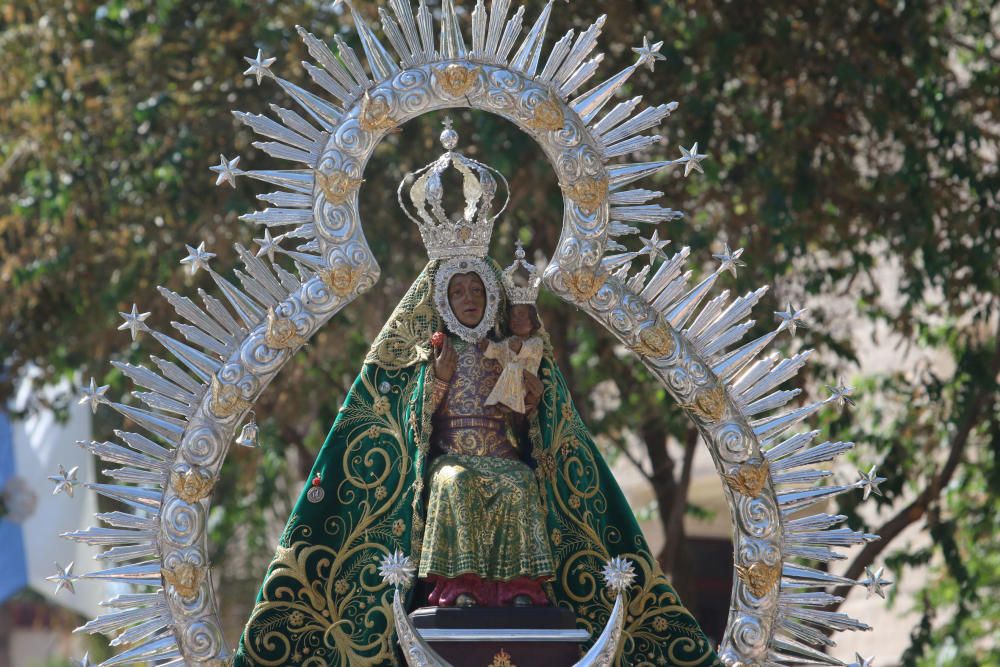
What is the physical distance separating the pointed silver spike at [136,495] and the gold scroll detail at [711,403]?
94.6 inches

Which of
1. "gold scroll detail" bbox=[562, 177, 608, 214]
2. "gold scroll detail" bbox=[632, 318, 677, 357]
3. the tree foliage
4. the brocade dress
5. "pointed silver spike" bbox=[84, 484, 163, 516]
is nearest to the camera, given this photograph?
the brocade dress

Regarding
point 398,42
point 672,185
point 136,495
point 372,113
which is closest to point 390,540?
point 136,495

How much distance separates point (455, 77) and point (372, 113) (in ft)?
1.32

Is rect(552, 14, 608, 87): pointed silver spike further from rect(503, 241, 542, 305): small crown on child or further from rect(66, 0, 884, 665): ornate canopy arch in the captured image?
rect(503, 241, 542, 305): small crown on child

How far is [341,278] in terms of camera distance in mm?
7773

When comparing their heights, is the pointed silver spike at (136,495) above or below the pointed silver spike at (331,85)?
below

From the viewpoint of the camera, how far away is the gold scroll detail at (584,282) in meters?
7.86

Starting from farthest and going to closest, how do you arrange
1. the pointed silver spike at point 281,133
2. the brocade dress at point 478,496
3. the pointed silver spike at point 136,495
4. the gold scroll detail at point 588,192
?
the gold scroll detail at point 588,192, the pointed silver spike at point 281,133, the pointed silver spike at point 136,495, the brocade dress at point 478,496

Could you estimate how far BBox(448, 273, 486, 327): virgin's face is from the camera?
25.5 feet

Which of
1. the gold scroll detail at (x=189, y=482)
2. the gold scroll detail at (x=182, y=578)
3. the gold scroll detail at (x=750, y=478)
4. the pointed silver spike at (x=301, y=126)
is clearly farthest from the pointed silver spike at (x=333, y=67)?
the gold scroll detail at (x=750, y=478)

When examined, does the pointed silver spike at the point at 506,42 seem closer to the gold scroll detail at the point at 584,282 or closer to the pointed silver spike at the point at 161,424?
the gold scroll detail at the point at 584,282

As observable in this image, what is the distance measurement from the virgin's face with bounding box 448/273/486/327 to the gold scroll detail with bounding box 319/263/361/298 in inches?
16.8

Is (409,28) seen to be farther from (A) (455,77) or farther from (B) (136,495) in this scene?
(B) (136,495)

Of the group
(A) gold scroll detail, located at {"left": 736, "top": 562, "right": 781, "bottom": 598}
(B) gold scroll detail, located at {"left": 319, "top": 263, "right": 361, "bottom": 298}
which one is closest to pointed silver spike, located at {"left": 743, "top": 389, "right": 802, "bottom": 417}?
(A) gold scroll detail, located at {"left": 736, "top": 562, "right": 781, "bottom": 598}
